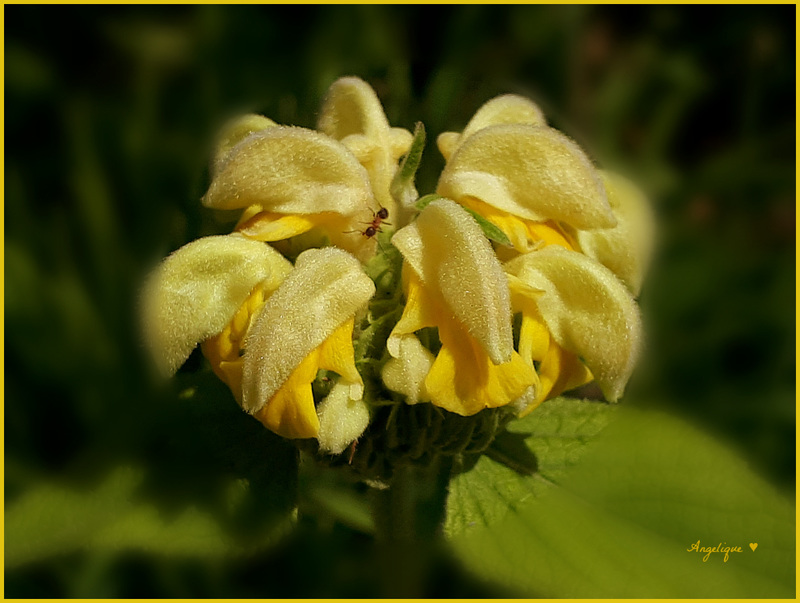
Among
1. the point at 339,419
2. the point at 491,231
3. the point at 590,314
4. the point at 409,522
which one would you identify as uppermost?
the point at 491,231

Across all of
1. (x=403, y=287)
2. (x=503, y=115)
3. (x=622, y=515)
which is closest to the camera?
(x=403, y=287)

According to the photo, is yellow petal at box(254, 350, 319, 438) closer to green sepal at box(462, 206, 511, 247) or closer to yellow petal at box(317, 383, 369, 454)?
yellow petal at box(317, 383, 369, 454)

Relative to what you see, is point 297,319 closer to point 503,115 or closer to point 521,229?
point 521,229

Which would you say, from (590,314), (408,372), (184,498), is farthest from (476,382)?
(184,498)

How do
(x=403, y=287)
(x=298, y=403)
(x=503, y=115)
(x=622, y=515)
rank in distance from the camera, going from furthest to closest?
(x=503, y=115) < (x=622, y=515) < (x=403, y=287) < (x=298, y=403)

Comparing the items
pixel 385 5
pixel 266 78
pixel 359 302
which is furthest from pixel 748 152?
pixel 359 302

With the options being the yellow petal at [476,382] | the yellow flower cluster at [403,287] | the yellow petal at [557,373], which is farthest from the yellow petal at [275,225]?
the yellow petal at [557,373]

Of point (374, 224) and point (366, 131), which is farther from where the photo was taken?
point (366, 131)

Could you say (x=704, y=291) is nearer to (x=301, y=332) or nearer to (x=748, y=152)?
(x=748, y=152)
